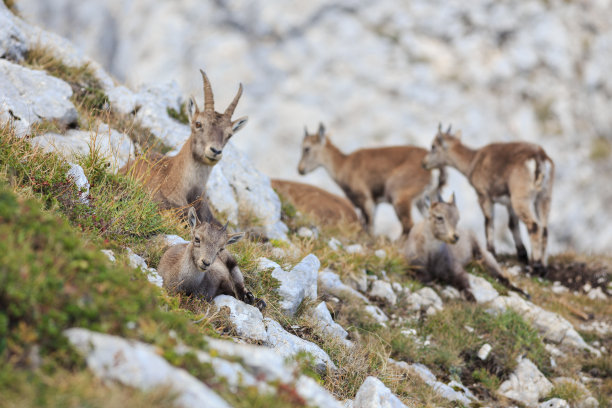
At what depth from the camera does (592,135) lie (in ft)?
105

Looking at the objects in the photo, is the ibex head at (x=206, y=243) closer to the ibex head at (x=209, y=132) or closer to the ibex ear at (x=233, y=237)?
the ibex ear at (x=233, y=237)

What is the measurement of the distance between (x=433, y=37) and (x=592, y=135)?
33.0ft

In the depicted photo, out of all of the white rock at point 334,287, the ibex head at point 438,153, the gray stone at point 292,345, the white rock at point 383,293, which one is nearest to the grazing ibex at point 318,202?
the ibex head at point 438,153

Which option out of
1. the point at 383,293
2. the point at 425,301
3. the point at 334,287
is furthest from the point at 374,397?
the point at 425,301

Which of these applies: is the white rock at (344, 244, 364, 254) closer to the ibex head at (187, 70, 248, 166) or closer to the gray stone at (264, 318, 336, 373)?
the ibex head at (187, 70, 248, 166)

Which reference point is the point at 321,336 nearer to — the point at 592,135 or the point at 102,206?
the point at 102,206

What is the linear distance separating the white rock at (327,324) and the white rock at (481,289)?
3409 mm

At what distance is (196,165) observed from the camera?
25.6ft

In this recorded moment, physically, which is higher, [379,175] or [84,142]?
[379,175]

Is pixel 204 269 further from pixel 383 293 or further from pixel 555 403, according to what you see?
pixel 555 403

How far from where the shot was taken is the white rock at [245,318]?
5.44 m

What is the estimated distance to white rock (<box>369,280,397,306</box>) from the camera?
8719 millimetres

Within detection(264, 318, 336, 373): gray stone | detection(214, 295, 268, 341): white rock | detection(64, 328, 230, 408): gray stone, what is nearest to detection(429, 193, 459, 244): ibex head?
detection(264, 318, 336, 373): gray stone

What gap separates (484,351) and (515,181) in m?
4.82
